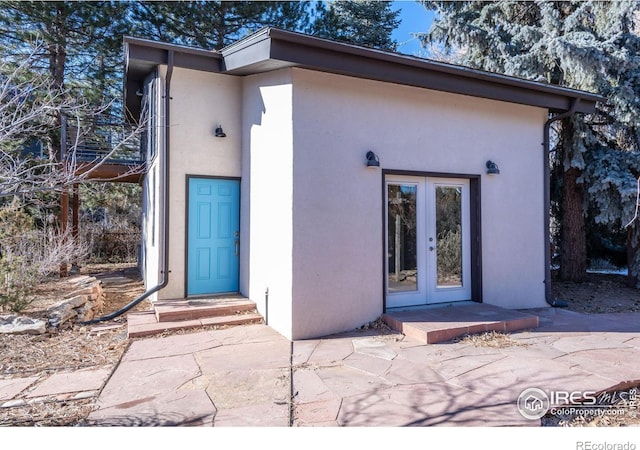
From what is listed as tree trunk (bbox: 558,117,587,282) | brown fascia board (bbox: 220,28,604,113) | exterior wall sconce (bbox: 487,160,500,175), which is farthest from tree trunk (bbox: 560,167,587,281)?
exterior wall sconce (bbox: 487,160,500,175)

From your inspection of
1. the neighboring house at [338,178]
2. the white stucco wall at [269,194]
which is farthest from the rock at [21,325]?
the white stucco wall at [269,194]

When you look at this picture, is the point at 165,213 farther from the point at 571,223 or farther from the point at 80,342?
the point at 571,223

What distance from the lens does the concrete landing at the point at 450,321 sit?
501 centimetres

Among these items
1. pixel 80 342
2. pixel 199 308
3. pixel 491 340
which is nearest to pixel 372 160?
pixel 491 340

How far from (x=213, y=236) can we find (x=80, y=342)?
242cm

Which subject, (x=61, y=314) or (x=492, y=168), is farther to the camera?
(x=492, y=168)

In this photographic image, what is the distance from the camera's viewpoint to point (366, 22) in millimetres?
16609

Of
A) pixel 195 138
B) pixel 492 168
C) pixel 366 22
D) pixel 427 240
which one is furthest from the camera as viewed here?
pixel 366 22

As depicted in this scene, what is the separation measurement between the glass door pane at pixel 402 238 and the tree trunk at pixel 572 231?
16.2 feet

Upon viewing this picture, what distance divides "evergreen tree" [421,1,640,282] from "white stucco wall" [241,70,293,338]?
5797 mm

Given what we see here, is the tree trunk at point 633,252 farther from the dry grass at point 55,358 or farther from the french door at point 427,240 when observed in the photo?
the dry grass at point 55,358

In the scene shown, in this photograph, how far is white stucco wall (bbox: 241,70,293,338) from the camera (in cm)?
523

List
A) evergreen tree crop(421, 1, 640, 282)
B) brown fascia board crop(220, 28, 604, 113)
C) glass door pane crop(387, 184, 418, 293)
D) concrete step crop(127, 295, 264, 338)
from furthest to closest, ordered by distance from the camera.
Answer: evergreen tree crop(421, 1, 640, 282) < glass door pane crop(387, 184, 418, 293) < concrete step crop(127, 295, 264, 338) < brown fascia board crop(220, 28, 604, 113)

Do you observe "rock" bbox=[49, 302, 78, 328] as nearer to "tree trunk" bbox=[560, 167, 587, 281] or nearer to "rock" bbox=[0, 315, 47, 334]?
"rock" bbox=[0, 315, 47, 334]
